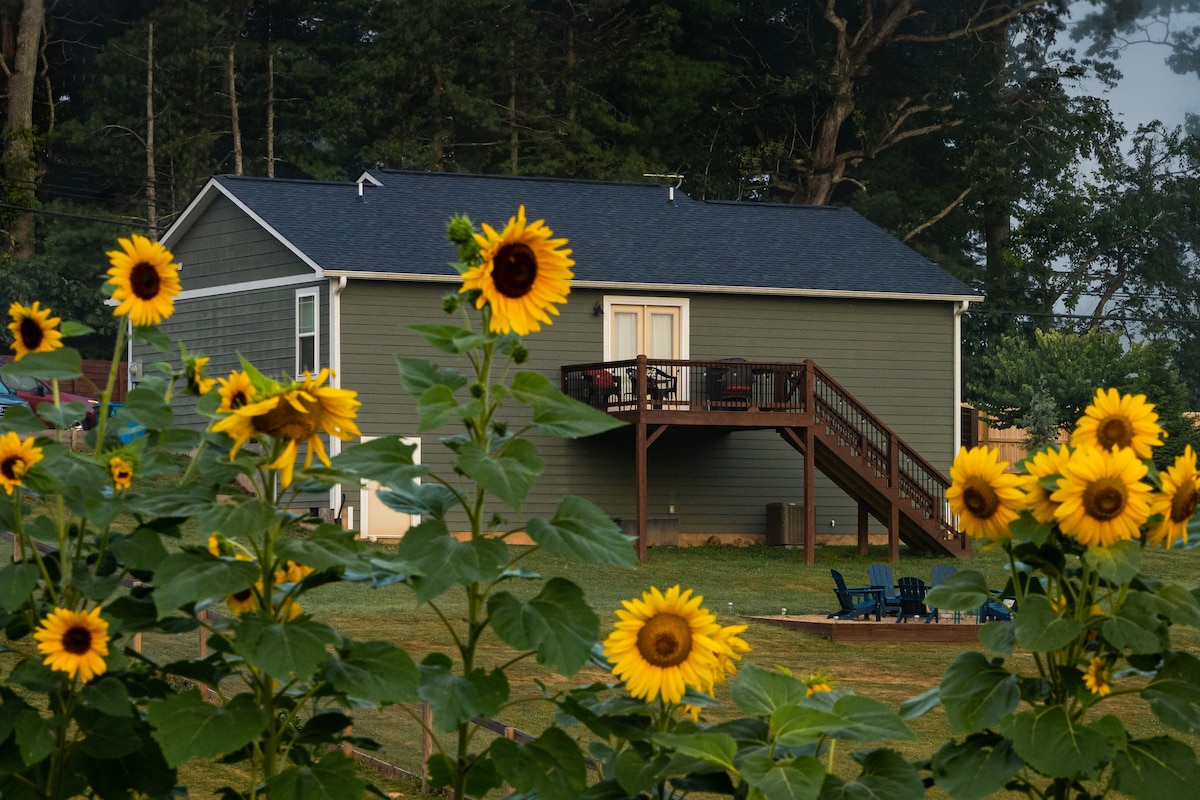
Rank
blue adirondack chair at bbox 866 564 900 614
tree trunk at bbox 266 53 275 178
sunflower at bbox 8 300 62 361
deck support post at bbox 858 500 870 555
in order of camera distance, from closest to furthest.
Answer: sunflower at bbox 8 300 62 361, blue adirondack chair at bbox 866 564 900 614, deck support post at bbox 858 500 870 555, tree trunk at bbox 266 53 275 178

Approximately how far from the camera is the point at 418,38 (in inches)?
1826

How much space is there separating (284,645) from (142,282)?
0.82 meters

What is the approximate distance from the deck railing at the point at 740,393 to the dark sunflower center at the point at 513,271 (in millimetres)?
20509

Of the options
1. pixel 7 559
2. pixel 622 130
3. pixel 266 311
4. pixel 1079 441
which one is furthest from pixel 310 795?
pixel 622 130

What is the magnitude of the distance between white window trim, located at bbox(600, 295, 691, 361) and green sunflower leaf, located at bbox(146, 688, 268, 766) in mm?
23285

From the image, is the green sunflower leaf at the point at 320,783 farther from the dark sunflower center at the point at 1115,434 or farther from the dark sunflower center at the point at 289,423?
the dark sunflower center at the point at 1115,434

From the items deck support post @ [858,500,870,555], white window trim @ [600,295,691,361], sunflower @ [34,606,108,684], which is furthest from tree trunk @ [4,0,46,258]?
sunflower @ [34,606,108,684]

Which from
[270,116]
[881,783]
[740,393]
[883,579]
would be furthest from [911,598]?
[270,116]

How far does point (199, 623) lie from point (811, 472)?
2206 cm

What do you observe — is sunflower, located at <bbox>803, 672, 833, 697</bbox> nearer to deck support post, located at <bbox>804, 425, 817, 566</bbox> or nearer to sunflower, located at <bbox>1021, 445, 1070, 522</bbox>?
sunflower, located at <bbox>1021, 445, 1070, 522</bbox>

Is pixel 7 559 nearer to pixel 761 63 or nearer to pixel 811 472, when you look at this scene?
pixel 811 472

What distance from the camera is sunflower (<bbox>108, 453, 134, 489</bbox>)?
2871 millimetres

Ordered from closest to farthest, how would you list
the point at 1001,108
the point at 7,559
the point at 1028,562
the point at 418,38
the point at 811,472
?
the point at 1028,562, the point at 7,559, the point at 811,472, the point at 418,38, the point at 1001,108

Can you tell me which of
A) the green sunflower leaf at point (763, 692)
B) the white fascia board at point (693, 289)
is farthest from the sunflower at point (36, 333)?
the white fascia board at point (693, 289)
